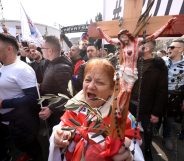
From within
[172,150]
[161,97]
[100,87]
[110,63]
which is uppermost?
[110,63]

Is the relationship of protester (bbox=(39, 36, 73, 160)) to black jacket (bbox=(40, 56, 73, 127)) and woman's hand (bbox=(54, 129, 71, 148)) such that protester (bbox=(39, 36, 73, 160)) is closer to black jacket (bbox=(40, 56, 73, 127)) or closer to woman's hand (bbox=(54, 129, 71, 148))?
black jacket (bbox=(40, 56, 73, 127))

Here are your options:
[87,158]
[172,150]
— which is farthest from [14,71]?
[172,150]

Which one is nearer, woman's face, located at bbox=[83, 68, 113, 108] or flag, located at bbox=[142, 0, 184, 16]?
woman's face, located at bbox=[83, 68, 113, 108]

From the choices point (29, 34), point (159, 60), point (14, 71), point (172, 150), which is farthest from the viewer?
point (29, 34)

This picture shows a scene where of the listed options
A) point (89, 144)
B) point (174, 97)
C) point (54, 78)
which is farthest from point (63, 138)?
point (174, 97)

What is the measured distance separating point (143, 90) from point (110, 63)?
67.7 inches

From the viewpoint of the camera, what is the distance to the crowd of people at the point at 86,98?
1.11 meters

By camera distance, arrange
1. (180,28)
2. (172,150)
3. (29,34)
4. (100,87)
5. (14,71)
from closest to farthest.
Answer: (180,28) → (100,87) → (14,71) → (172,150) → (29,34)

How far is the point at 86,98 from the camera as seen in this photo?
1446 mm

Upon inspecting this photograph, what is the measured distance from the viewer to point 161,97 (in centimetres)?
310

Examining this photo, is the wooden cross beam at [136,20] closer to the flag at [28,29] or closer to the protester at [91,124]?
the protester at [91,124]

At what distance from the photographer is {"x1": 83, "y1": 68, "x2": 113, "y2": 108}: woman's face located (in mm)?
1400

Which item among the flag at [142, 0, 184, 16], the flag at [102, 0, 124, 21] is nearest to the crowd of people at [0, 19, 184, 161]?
the flag at [102, 0, 124, 21]

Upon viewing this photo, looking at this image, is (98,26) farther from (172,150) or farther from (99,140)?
(172,150)
